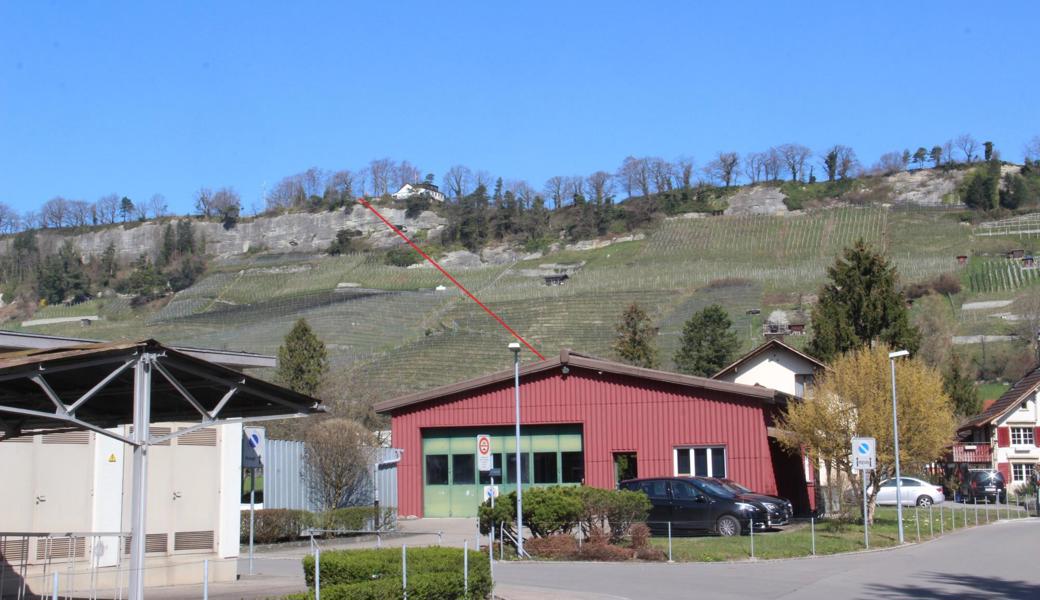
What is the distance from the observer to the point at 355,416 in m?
56.6

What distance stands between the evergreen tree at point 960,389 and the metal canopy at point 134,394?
61.0 metres

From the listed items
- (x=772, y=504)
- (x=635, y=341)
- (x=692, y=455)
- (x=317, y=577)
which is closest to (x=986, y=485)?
(x=692, y=455)

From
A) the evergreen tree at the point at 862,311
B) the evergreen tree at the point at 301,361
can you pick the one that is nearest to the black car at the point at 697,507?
the evergreen tree at the point at 862,311

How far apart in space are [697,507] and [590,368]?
9.74 meters

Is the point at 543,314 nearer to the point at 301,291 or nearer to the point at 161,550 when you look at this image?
the point at 301,291

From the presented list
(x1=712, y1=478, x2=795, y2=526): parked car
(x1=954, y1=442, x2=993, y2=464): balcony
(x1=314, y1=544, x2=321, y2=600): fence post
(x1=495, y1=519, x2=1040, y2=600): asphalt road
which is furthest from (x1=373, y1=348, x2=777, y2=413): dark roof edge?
(x1=954, y1=442, x2=993, y2=464): balcony

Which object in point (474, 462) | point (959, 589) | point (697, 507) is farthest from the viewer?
point (474, 462)

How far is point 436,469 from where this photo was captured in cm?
3816

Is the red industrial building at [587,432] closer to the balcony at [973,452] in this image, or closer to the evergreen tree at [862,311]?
the evergreen tree at [862,311]

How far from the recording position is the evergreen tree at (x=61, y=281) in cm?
17962

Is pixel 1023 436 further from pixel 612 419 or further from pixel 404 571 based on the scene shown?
pixel 404 571

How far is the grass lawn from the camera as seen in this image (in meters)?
23.6

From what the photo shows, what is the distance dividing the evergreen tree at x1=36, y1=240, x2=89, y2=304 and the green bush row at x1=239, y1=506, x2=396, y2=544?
16258 centimetres

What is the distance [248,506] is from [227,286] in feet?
458
